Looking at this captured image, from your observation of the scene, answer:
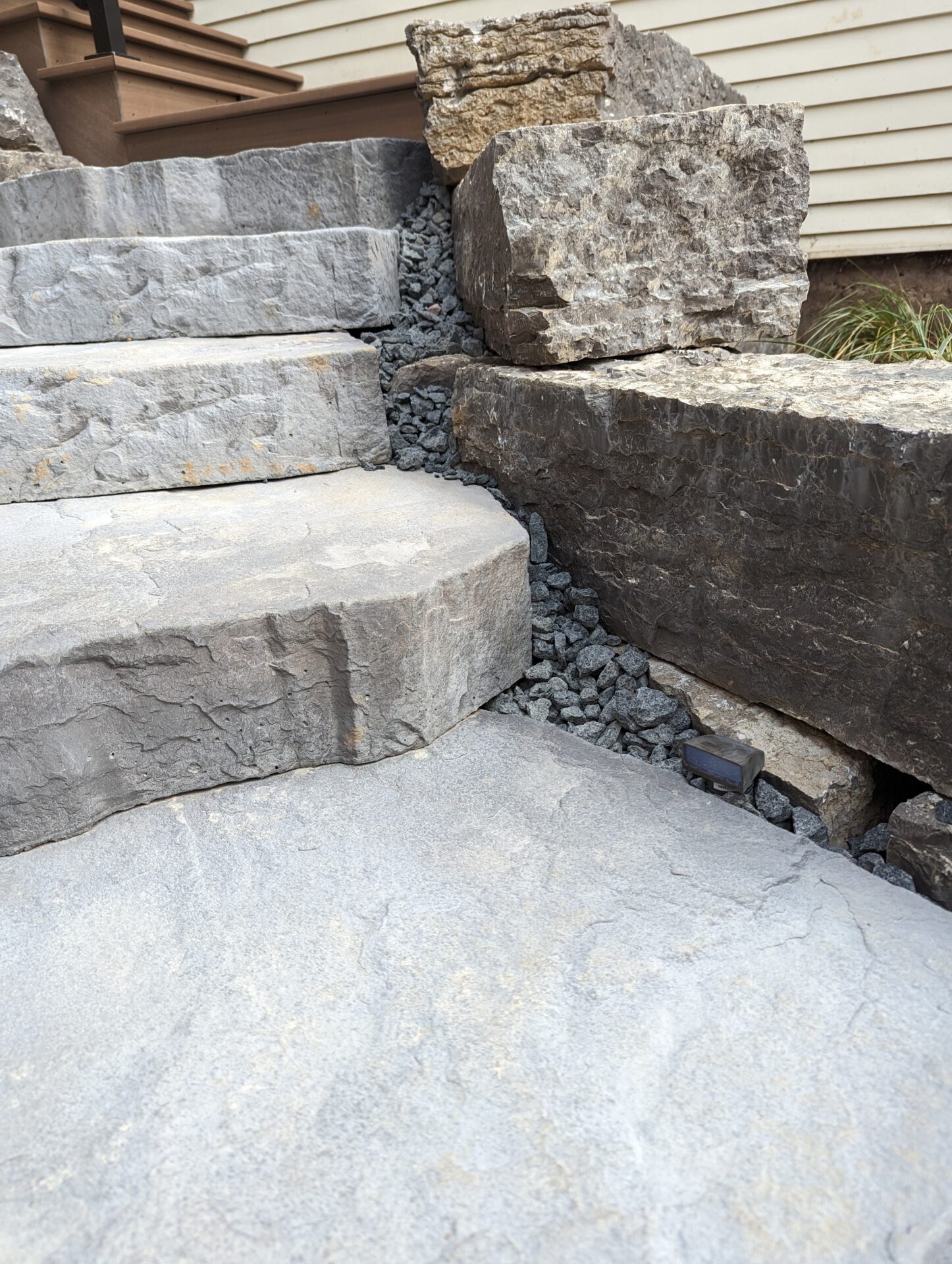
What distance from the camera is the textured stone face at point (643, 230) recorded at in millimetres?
1906

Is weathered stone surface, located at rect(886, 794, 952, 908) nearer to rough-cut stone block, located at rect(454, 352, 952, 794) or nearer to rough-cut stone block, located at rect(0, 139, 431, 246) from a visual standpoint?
rough-cut stone block, located at rect(454, 352, 952, 794)

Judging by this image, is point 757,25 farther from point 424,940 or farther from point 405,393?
point 424,940

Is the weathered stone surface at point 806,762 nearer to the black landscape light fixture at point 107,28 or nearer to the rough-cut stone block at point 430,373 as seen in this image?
the rough-cut stone block at point 430,373

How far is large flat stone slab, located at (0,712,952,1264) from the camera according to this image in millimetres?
864

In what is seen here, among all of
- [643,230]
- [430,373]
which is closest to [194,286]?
[430,373]

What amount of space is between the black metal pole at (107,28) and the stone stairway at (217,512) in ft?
3.47

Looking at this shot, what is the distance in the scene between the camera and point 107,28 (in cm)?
336

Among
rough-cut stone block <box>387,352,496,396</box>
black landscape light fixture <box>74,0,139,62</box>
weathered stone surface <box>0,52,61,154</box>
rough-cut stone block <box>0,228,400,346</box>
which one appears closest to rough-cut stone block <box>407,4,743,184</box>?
rough-cut stone block <box>0,228,400,346</box>

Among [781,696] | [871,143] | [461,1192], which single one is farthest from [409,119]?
[461,1192]

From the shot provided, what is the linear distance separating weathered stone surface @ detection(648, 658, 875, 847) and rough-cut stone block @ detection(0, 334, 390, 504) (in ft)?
3.65

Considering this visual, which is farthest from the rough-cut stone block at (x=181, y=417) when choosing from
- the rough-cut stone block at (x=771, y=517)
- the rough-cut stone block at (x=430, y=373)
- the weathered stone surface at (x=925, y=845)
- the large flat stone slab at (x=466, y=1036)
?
the weathered stone surface at (x=925, y=845)

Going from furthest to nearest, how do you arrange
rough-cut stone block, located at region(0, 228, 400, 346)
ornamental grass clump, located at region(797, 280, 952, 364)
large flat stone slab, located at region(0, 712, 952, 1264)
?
ornamental grass clump, located at region(797, 280, 952, 364)
rough-cut stone block, located at region(0, 228, 400, 346)
large flat stone slab, located at region(0, 712, 952, 1264)

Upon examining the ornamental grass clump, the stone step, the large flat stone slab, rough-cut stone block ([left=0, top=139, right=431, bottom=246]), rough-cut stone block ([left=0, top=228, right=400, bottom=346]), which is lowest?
the large flat stone slab

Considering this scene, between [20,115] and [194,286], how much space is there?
1.67 m
